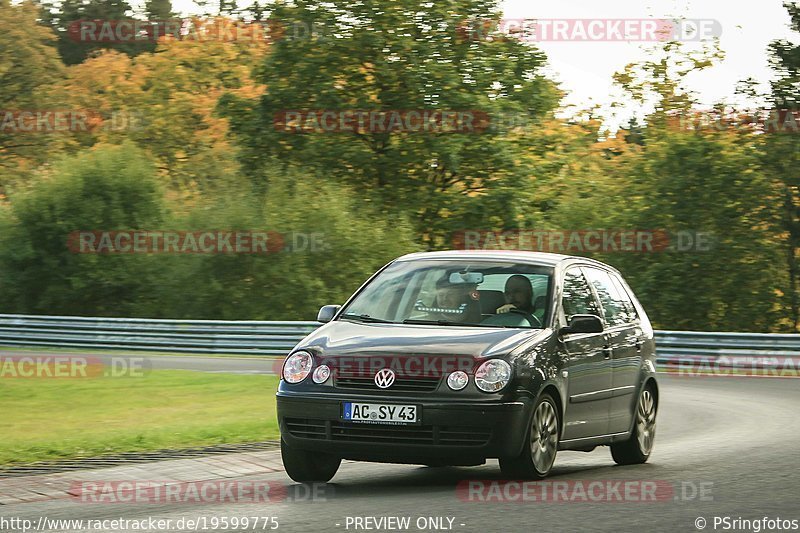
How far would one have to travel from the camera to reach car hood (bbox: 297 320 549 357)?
933 centimetres

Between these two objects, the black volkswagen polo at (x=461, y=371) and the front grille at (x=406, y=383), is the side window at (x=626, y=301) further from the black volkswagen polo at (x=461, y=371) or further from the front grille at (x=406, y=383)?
the front grille at (x=406, y=383)

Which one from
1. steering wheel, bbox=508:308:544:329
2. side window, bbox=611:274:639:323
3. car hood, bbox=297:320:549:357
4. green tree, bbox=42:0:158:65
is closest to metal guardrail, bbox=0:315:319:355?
side window, bbox=611:274:639:323

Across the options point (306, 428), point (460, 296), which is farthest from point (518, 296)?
point (306, 428)

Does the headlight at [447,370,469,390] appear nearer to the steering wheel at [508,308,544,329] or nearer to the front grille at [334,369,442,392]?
the front grille at [334,369,442,392]

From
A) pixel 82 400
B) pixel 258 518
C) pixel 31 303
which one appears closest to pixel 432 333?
pixel 258 518

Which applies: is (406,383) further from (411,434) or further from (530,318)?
(530,318)

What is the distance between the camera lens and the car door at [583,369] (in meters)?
10.3

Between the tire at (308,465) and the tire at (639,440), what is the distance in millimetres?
2891

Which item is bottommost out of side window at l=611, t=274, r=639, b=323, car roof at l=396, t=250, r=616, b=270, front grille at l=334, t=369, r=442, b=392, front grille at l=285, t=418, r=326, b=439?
front grille at l=285, t=418, r=326, b=439

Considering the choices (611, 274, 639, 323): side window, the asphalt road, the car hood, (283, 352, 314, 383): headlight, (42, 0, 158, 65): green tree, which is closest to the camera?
the asphalt road

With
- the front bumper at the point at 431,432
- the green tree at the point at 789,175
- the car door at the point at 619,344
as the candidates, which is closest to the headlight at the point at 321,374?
the front bumper at the point at 431,432

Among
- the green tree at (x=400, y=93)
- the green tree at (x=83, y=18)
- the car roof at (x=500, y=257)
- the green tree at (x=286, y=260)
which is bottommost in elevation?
the green tree at (x=286, y=260)

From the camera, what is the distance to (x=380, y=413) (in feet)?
30.0

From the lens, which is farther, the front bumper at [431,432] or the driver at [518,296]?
the driver at [518,296]
